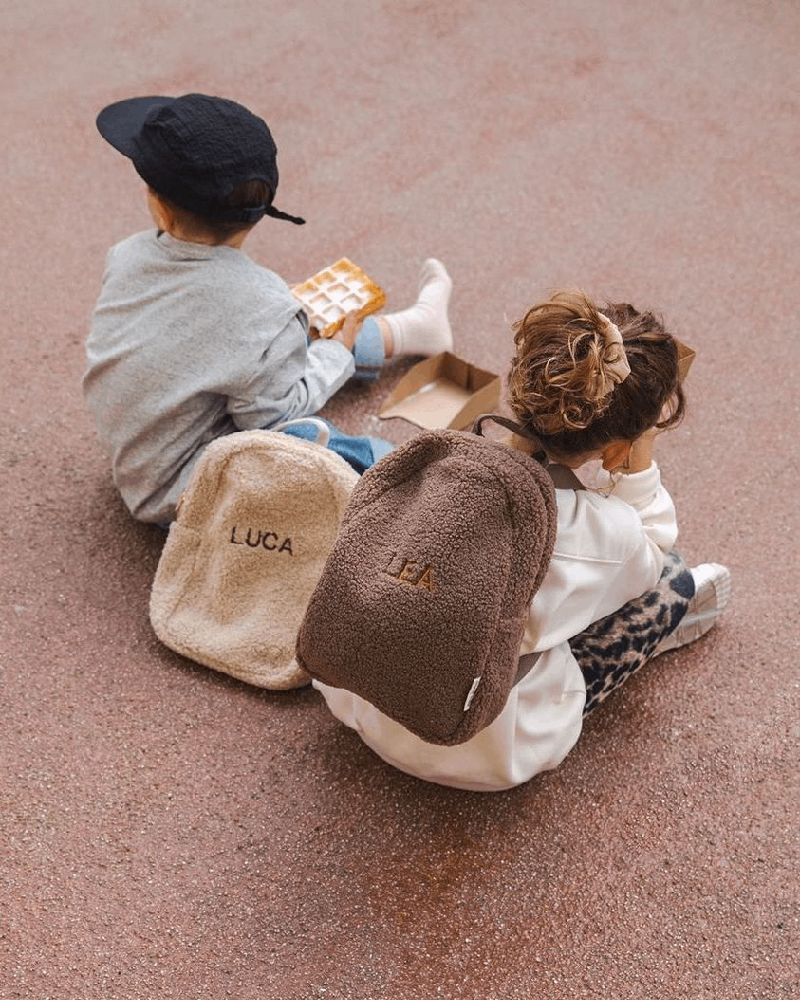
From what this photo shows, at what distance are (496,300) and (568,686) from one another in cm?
92

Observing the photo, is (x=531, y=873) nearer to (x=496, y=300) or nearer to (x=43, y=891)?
(x=43, y=891)

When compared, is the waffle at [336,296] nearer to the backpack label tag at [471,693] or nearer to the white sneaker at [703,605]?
the white sneaker at [703,605]

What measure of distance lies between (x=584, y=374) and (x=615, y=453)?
16 cm

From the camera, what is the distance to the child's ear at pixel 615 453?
1172 millimetres

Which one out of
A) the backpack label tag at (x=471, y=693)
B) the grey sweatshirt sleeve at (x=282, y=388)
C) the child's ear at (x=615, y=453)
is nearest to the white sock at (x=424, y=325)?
the grey sweatshirt sleeve at (x=282, y=388)

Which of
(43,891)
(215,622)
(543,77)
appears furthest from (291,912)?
(543,77)

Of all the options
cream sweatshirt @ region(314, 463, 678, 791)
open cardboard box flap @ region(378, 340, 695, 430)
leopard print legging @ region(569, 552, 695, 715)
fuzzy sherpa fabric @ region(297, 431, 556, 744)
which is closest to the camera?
fuzzy sherpa fabric @ region(297, 431, 556, 744)

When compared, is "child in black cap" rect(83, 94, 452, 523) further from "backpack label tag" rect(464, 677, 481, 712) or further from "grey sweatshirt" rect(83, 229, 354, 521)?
"backpack label tag" rect(464, 677, 481, 712)

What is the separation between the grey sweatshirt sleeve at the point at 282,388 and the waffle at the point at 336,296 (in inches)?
7.0

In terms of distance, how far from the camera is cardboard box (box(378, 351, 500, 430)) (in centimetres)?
175

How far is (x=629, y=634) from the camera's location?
1.32 metres

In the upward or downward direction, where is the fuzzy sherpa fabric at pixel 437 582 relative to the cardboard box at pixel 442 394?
upward

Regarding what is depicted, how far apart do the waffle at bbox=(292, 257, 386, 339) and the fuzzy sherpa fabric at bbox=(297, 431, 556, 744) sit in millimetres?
674

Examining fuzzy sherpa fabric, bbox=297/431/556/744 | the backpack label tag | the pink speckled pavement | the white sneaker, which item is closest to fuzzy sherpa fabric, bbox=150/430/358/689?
the pink speckled pavement
